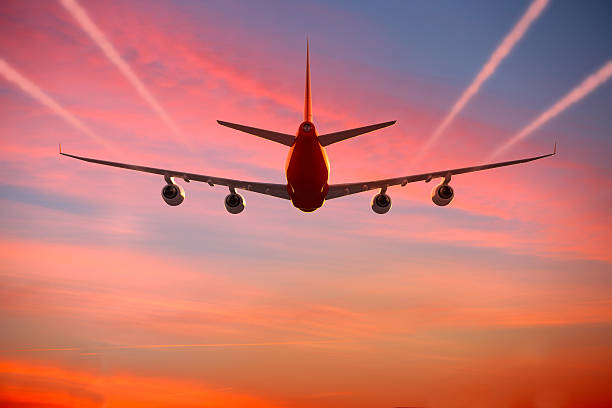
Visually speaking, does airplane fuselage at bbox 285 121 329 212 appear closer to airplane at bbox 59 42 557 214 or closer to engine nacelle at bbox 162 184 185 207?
airplane at bbox 59 42 557 214

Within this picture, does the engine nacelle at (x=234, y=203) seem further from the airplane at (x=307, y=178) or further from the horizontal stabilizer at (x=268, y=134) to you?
the horizontal stabilizer at (x=268, y=134)

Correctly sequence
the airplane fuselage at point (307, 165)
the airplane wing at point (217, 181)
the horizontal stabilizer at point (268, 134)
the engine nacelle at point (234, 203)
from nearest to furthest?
1. the horizontal stabilizer at point (268, 134)
2. the airplane fuselage at point (307, 165)
3. the airplane wing at point (217, 181)
4. the engine nacelle at point (234, 203)

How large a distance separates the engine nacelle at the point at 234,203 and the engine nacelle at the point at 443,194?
48.8 ft

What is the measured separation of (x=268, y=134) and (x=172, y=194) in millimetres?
9860

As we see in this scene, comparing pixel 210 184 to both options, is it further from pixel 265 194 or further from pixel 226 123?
pixel 226 123

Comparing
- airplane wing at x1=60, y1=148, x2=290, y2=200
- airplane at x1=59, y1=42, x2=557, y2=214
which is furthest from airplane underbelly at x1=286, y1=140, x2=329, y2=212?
airplane wing at x1=60, y1=148, x2=290, y2=200

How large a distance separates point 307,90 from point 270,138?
659 cm

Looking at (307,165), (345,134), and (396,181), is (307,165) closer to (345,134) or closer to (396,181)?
(345,134)

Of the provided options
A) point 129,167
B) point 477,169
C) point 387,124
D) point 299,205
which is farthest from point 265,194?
point 477,169

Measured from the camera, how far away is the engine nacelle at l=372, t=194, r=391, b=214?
1623 inches

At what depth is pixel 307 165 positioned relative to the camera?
35.2 meters

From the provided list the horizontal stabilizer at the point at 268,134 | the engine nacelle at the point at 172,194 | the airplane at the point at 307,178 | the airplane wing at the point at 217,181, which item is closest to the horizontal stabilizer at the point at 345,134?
the airplane at the point at 307,178

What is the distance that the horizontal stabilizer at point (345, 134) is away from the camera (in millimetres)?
33344

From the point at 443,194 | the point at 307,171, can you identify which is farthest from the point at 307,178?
the point at 443,194
